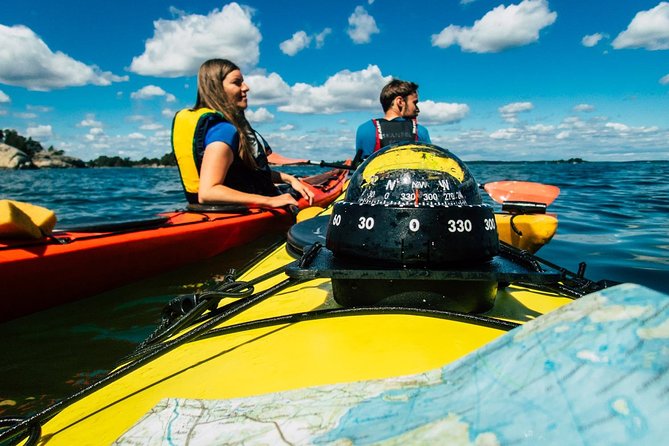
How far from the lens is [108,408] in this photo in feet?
4.00

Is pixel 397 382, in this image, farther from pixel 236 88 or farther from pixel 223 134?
pixel 236 88

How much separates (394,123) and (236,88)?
209cm

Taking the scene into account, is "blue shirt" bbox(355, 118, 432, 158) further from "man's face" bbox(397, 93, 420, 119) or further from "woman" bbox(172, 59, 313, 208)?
"woman" bbox(172, 59, 313, 208)

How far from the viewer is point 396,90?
6.20 m

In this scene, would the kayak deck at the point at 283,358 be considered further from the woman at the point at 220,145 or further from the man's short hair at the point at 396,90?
the man's short hair at the point at 396,90

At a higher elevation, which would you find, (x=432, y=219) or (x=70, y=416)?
(x=432, y=219)

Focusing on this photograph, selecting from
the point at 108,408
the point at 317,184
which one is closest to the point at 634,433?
the point at 108,408

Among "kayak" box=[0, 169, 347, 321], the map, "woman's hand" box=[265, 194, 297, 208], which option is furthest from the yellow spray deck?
"woman's hand" box=[265, 194, 297, 208]

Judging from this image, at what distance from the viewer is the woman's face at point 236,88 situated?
4.83m

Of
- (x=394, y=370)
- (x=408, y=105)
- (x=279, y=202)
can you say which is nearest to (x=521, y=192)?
(x=279, y=202)

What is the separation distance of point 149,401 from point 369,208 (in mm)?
830

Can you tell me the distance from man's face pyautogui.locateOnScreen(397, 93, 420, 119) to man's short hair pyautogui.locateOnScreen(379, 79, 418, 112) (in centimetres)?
5

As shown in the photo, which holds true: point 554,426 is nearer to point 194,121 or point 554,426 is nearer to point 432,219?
point 432,219

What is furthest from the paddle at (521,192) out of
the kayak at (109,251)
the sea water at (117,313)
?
the kayak at (109,251)
